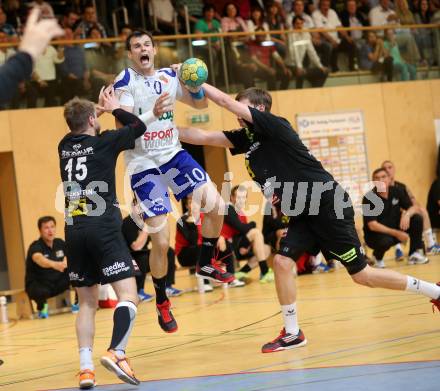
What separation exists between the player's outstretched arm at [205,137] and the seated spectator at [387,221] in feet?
23.4

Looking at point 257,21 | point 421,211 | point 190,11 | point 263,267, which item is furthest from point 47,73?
point 421,211

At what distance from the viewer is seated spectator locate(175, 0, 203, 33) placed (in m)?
16.6

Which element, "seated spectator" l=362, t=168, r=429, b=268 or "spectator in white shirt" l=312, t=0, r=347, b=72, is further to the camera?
"spectator in white shirt" l=312, t=0, r=347, b=72

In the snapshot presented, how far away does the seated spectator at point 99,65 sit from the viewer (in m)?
14.4

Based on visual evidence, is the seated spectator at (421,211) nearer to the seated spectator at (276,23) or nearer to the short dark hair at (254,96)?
the seated spectator at (276,23)

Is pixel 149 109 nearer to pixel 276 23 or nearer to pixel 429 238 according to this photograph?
pixel 429 238

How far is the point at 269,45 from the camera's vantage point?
16219mm

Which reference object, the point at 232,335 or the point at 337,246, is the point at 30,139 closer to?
the point at 232,335

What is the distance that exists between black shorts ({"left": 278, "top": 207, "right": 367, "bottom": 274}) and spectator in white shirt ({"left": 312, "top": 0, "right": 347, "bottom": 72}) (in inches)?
392

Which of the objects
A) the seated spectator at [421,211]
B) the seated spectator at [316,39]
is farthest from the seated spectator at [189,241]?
the seated spectator at [316,39]

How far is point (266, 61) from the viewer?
16125 millimetres

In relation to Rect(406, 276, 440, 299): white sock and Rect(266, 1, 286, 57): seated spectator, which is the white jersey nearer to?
Rect(406, 276, 440, 299): white sock

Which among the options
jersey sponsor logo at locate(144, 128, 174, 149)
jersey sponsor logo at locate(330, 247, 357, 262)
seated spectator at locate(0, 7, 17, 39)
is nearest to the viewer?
jersey sponsor logo at locate(330, 247, 357, 262)

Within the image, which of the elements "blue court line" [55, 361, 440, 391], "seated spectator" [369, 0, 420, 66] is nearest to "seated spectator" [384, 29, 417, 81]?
"seated spectator" [369, 0, 420, 66]
